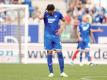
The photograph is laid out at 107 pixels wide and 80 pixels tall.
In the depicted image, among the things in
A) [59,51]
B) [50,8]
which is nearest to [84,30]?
[59,51]

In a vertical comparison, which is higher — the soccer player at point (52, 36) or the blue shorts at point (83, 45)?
the soccer player at point (52, 36)

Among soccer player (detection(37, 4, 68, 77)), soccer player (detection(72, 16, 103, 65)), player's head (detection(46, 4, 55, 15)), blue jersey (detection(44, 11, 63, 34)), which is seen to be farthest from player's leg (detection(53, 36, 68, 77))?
soccer player (detection(72, 16, 103, 65))

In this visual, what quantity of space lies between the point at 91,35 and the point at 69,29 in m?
1.71

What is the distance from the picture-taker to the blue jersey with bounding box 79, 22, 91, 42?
2379 cm

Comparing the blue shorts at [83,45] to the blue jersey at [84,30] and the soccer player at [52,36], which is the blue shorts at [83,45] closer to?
the blue jersey at [84,30]

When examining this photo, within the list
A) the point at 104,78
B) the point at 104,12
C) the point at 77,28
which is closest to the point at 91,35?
the point at 77,28

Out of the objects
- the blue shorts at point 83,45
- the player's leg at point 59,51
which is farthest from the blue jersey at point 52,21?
the blue shorts at point 83,45

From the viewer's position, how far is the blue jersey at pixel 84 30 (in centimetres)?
2379

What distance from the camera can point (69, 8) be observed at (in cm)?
2930

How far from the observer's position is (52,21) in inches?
675

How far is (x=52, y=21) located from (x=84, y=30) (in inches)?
269

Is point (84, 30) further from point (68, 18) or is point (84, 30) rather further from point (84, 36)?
point (68, 18)

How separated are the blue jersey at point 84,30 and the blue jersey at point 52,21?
6.58 meters

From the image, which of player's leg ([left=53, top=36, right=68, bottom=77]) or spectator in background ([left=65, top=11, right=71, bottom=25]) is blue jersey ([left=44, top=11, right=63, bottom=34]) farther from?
spectator in background ([left=65, top=11, right=71, bottom=25])
